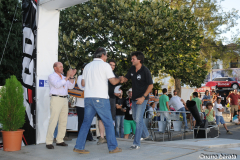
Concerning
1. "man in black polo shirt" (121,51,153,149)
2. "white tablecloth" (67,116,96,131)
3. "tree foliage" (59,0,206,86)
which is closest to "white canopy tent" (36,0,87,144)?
"man in black polo shirt" (121,51,153,149)

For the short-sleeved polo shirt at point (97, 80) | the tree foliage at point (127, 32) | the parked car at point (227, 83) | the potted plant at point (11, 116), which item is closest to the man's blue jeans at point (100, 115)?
the short-sleeved polo shirt at point (97, 80)

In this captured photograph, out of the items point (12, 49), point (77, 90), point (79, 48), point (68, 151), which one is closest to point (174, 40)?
point (79, 48)

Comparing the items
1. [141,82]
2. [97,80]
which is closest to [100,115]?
[97,80]

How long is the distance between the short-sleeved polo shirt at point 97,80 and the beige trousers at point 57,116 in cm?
103

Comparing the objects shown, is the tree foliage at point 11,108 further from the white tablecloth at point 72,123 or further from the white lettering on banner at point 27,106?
the white tablecloth at point 72,123

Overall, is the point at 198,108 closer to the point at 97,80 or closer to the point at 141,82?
the point at 141,82

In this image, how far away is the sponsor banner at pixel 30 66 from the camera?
19.5ft

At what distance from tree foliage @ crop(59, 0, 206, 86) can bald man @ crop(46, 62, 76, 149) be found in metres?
9.49

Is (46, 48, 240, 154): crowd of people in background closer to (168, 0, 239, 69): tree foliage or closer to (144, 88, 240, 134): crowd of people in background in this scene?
(144, 88, 240, 134): crowd of people in background

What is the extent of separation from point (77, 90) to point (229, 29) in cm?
2225

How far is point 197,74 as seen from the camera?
728 inches

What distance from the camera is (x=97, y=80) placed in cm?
479

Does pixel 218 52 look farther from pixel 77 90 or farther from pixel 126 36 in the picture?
pixel 77 90

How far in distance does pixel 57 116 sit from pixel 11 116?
2.90ft
